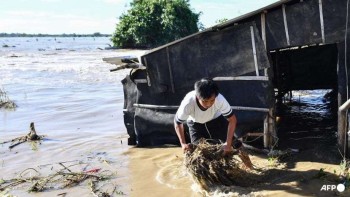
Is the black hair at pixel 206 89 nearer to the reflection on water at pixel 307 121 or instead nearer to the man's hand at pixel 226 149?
the man's hand at pixel 226 149

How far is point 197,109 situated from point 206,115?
0.67ft

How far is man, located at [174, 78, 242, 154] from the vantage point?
4.97 metres

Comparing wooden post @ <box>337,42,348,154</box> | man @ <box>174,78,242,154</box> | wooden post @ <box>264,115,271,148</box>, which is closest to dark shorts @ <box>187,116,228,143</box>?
man @ <box>174,78,242,154</box>

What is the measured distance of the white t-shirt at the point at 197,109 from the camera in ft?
17.9

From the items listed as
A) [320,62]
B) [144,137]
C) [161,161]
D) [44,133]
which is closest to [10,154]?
[44,133]

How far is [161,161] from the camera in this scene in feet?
25.1

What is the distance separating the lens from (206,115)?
5695mm

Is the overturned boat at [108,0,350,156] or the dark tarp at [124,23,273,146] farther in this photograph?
the dark tarp at [124,23,273,146]

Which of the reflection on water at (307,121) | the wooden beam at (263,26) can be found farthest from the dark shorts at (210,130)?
the reflection on water at (307,121)

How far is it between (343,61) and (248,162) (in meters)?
2.20

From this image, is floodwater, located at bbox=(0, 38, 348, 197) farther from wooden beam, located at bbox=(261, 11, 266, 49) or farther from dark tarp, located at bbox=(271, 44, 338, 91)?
wooden beam, located at bbox=(261, 11, 266, 49)

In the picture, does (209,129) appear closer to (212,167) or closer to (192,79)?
(212,167)
